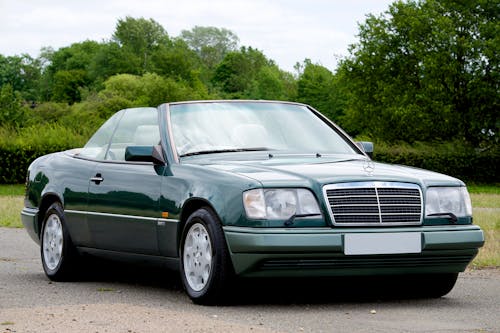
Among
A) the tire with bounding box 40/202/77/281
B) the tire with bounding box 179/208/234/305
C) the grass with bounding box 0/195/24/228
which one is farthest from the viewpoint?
the grass with bounding box 0/195/24/228

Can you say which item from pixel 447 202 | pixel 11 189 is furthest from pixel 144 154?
pixel 11 189

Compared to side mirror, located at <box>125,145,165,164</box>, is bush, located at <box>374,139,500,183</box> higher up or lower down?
lower down

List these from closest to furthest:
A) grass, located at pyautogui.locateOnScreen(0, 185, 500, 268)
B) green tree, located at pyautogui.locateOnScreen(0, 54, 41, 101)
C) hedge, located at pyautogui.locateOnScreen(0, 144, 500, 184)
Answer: grass, located at pyautogui.locateOnScreen(0, 185, 500, 268) < hedge, located at pyautogui.locateOnScreen(0, 144, 500, 184) < green tree, located at pyautogui.locateOnScreen(0, 54, 41, 101)

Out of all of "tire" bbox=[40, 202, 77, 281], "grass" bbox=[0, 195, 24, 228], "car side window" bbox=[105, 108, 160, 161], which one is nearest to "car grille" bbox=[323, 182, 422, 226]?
"car side window" bbox=[105, 108, 160, 161]

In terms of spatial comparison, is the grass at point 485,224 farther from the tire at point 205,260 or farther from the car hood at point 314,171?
the tire at point 205,260

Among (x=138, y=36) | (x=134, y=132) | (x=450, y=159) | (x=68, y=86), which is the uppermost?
(x=138, y=36)

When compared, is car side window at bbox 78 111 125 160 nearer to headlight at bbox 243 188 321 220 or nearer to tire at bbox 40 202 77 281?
tire at bbox 40 202 77 281

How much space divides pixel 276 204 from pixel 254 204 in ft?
0.51

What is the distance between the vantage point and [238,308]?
7.46 meters

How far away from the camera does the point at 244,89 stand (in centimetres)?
13175

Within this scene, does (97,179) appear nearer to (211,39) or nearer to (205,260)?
(205,260)

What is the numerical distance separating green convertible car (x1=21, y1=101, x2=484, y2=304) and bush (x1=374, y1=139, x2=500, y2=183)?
127 ft

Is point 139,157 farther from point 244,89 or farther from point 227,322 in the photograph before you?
point 244,89

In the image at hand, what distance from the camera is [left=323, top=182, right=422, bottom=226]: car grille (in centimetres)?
733
